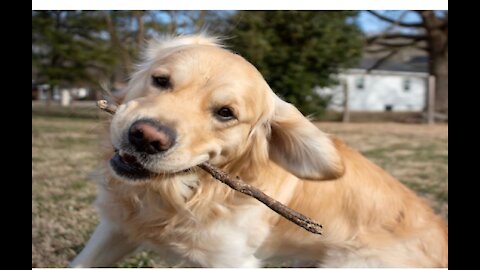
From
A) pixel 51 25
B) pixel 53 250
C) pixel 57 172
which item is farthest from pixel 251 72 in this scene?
pixel 51 25

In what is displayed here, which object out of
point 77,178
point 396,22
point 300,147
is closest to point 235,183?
point 300,147

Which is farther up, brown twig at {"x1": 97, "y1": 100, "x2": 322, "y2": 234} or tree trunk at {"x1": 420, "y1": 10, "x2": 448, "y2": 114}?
tree trunk at {"x1": 420, "y1": 10, "x2": 448, "y2": 114}

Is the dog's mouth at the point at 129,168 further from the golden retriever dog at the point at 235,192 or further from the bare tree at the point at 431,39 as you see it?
the bare tree at the point at 431,39

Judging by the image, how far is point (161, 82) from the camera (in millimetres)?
2615

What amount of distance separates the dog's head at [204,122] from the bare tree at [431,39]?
19.5m

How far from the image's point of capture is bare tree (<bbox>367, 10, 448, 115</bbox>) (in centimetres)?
2236

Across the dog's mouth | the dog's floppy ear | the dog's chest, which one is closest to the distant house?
the dog's floppy ear

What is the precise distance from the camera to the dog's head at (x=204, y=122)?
7.68ft

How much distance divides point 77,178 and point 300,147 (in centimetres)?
424

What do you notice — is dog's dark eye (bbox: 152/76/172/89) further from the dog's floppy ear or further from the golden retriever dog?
the dog's floppy ear

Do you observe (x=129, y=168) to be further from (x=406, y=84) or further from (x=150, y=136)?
(x=406, y=84)

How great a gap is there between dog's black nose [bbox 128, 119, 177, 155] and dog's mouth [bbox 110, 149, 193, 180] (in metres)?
0.13

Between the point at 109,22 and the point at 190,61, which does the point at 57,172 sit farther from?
the point at 109,22

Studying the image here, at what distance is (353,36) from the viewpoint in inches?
800
